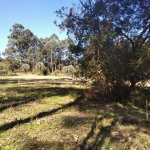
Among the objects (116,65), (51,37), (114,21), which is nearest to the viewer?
(116,65)

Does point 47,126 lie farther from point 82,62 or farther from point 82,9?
point 82,9

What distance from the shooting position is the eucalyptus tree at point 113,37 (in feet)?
34.0

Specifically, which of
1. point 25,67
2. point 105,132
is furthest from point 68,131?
point 25,67

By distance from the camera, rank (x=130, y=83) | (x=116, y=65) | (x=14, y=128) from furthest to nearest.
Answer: (x=130, y=83)
(x=116, y=65)
(x=14, y=128)

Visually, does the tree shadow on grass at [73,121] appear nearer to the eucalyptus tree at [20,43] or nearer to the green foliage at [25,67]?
the green foliage at [25,67]

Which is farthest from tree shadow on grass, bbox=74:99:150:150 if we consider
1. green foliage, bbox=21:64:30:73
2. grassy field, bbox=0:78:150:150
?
green foliage, bbox=21:64:30:73

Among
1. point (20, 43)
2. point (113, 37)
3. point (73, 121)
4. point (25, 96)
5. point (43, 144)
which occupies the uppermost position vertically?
point (20, 43)

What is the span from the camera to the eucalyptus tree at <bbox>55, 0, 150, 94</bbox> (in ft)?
34.0

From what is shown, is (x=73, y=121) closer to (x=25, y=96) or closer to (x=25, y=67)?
A: (x=25, y=96)

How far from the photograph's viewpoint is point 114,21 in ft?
41.2

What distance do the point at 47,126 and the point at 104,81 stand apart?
17.8 ft

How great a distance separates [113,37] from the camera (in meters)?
11.5

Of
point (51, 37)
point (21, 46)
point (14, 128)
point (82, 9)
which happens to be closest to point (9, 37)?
point (21, 46)

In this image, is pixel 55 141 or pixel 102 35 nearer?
pixel 55 141
